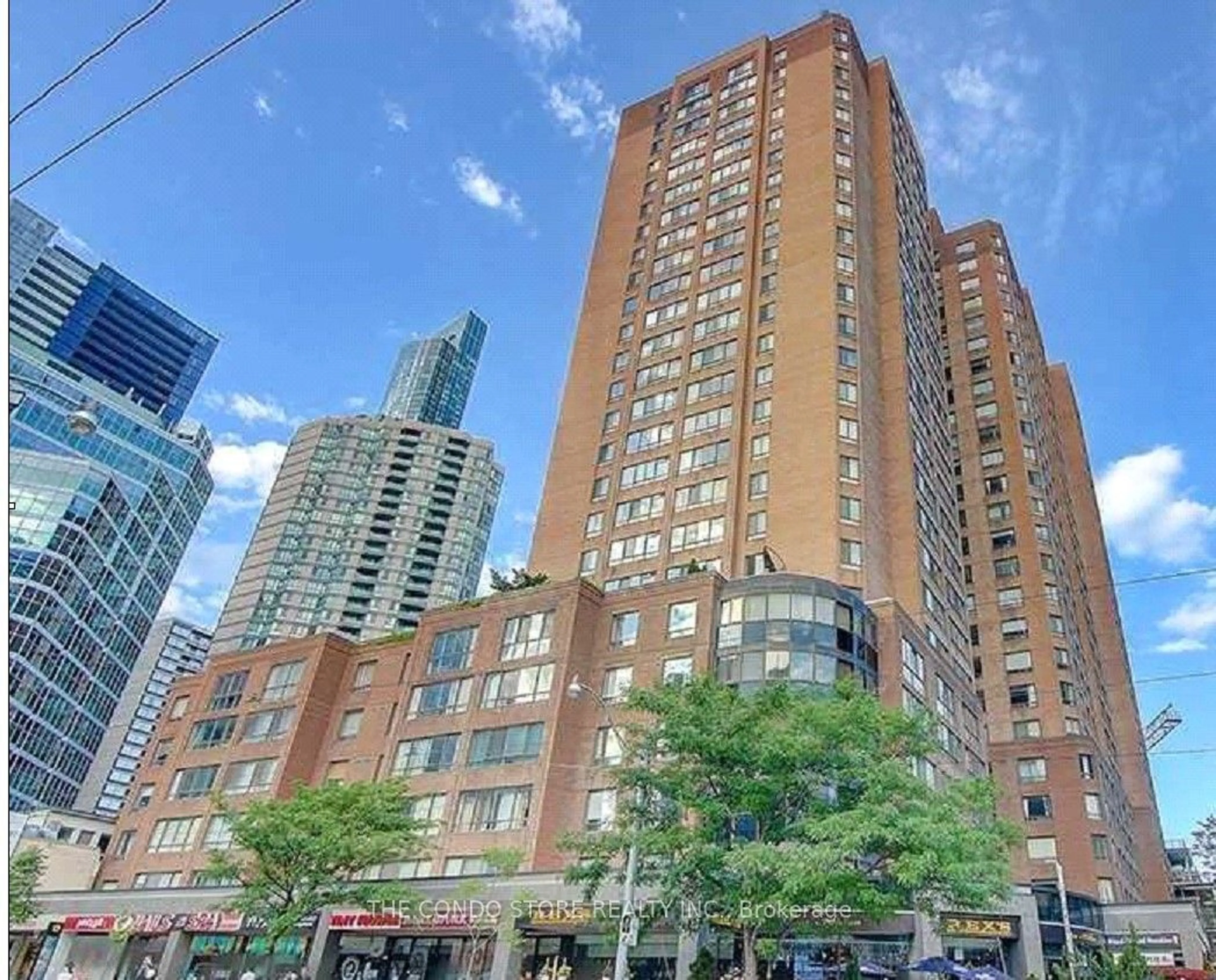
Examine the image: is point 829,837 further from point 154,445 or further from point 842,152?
point 154,445

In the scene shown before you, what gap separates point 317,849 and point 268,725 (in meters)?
23.1

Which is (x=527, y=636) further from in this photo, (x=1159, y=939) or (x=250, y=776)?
(x=1159, y=939)

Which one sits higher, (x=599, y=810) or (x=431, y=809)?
(x=599, y=810)

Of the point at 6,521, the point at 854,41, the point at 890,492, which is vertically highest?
the point at 854,41

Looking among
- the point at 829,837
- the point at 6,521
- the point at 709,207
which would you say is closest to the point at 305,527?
the point at 709,207

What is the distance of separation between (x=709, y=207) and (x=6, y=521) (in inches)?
2858

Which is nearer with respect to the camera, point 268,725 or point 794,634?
point 794,634

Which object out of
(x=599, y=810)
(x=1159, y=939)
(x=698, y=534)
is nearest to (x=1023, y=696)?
(x=1159, y=939)

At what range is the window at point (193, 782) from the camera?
54.1m

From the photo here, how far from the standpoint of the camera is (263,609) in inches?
5989

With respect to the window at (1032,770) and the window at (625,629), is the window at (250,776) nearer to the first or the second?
the window at (625,629)

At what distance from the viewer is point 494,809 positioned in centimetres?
4325

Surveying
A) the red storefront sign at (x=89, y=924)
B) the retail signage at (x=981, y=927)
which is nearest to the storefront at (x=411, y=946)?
the red storefront sign at (x=89, y=924)

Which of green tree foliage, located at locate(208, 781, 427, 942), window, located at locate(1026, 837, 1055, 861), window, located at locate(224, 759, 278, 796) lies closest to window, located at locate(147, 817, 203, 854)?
window, located at locate(224, 759, 278, 796)
